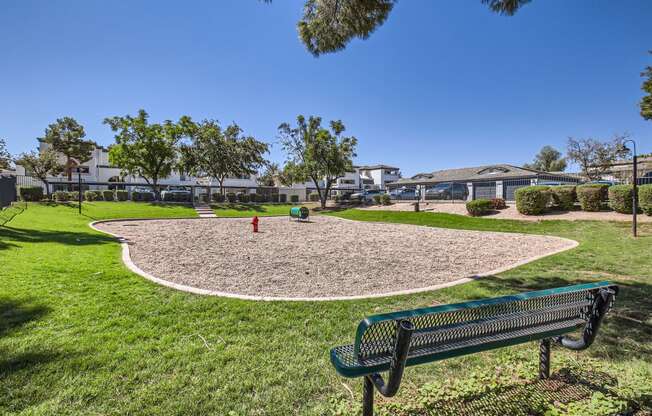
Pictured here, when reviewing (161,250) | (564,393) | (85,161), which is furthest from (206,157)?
(564,393)

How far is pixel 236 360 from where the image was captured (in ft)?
9.68

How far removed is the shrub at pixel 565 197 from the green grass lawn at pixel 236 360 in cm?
1483

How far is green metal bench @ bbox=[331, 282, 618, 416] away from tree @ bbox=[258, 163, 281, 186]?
212ft

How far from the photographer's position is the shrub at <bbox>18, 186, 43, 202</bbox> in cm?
2722

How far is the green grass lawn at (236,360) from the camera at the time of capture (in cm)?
235

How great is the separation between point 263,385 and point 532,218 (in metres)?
18.9

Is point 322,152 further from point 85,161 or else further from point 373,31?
point 85,161

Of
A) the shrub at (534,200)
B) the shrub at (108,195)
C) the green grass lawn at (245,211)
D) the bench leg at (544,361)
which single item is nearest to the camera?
the bench leg at (544,361)

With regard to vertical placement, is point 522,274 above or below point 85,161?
below

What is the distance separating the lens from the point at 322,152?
32.3 metres

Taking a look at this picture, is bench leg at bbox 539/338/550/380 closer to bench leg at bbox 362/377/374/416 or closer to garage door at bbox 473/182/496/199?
bench leg at bbox 362/377/374/416

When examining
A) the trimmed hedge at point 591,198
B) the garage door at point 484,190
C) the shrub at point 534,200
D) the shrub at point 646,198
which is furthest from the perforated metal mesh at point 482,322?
the garage door at point 484,190

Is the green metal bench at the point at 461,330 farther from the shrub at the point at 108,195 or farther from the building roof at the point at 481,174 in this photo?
the shrub at the point at 108,195

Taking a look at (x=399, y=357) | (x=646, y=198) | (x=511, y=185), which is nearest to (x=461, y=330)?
(x=399, y=357)
